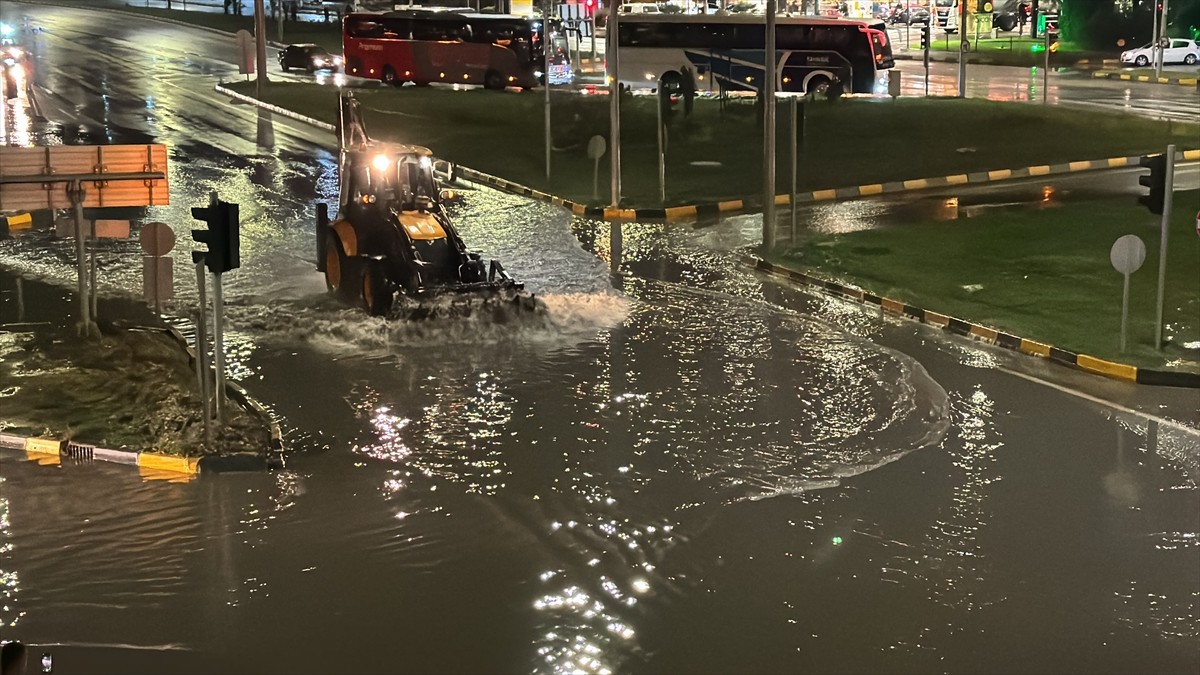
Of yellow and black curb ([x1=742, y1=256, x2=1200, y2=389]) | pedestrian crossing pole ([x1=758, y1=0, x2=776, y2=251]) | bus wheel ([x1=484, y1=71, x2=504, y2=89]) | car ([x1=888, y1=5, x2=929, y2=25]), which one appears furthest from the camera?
car ([x1=888, y1=5, x2=929, y2=25])

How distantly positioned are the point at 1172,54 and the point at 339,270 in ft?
170

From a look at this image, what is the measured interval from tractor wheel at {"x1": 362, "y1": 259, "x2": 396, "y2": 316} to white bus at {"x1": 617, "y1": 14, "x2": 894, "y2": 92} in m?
26.9

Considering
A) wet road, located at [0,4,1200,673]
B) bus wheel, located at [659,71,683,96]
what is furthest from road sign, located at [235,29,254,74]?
wet road, located at [0,4,1200,673]

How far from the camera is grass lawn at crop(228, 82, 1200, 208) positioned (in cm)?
3112

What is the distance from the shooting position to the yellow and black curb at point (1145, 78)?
1986 inches

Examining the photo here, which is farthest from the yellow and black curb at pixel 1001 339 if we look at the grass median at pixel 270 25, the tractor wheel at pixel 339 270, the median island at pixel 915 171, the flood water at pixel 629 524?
the grass median at pixel 270 25

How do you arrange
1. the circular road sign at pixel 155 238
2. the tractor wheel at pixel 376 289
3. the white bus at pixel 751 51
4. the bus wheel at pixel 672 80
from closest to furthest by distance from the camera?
the circular road sign at pixel 155 238 < the tractor wheel at pixel 376 289 < the white bus at pixel 751 51 < the bus wheel at pixel 672 80

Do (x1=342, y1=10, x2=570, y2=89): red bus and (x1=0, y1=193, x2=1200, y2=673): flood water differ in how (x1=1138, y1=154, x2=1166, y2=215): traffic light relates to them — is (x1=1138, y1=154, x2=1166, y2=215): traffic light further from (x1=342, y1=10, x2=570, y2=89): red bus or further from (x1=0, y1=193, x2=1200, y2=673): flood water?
(x1=342, y1=10, x2=570, y2=89): red bus

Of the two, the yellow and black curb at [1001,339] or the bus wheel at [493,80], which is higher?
the bus wheel at [493,80]

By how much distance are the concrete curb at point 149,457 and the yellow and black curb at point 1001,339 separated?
9409 mm

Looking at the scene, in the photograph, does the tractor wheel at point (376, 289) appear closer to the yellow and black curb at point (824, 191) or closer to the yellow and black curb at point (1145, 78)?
the yellow and black curb at point (824, 191)

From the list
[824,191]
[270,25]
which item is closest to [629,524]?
[824,191]

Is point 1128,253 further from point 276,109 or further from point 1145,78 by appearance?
point 1145,78

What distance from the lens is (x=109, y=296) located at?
64.5 feet
